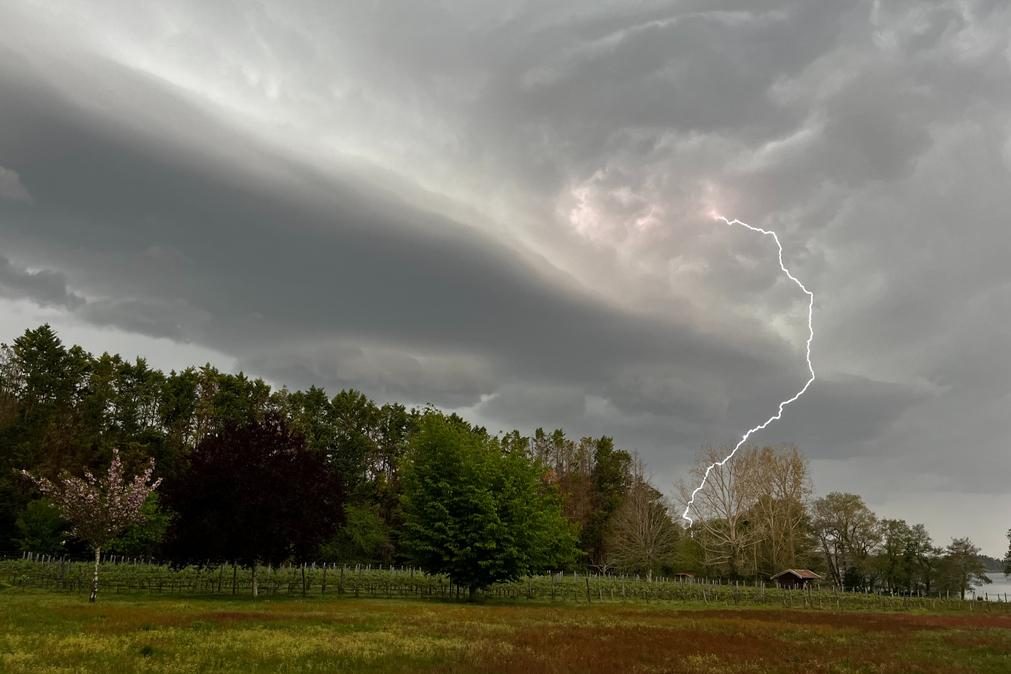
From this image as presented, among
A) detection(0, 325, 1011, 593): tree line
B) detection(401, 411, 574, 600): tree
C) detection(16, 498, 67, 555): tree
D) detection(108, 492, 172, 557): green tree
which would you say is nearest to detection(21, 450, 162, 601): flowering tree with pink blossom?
detection(0, 325, 1011, 593): tree line

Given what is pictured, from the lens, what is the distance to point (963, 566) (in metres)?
116

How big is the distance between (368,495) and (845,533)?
82912 mm

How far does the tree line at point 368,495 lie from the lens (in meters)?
50.6

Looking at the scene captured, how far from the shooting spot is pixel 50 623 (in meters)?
26.8

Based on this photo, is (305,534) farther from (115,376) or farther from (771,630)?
(115,376)

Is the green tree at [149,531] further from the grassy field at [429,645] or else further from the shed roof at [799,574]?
the shed roof at [799,574]

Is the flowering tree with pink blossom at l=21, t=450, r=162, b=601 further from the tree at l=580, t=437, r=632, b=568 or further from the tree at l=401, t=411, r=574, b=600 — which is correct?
the tree at l=580, t=437, r=632, b=568

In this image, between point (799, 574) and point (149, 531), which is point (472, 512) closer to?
point (149, 531)

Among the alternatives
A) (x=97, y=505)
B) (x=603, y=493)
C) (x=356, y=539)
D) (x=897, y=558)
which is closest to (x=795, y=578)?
(x=897, y=558)

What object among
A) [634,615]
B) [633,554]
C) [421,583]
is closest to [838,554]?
[633,554]

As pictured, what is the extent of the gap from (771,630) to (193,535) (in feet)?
124

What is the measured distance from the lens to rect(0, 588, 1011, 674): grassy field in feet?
64.8

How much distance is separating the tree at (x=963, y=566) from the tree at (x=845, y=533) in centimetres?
1110

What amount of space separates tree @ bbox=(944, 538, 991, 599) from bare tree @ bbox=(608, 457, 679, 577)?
144ft
